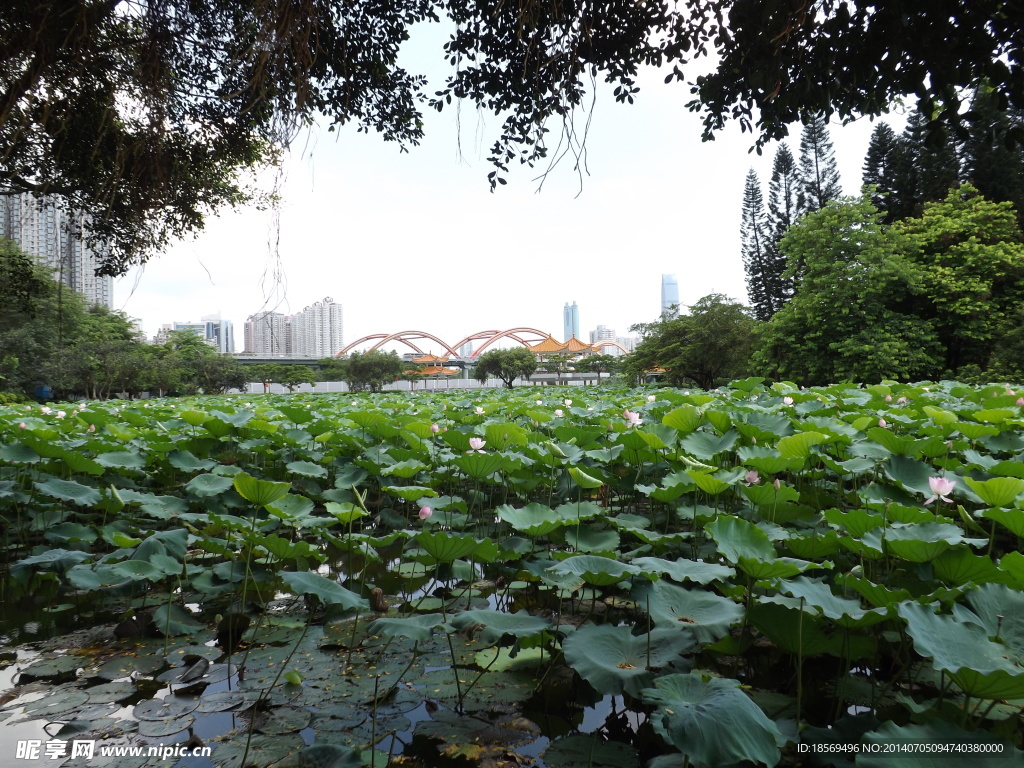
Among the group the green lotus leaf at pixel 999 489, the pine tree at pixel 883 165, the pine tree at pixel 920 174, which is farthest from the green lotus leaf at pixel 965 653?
the pine tree at pixel 883 165

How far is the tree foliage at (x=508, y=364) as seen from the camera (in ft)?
109

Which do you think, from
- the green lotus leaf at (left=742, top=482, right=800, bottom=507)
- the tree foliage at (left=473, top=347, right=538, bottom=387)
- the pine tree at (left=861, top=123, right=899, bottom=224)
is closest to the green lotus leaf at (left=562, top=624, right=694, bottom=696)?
the green lotus leaf at (left=742, top=482, right=800, bottom=507)

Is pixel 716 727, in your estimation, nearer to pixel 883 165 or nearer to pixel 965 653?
pixel 965 653

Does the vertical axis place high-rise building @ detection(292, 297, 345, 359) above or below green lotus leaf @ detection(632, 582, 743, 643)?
above

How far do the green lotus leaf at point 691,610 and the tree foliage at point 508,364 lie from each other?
3104cm

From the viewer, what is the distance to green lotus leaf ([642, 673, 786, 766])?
2.47ft

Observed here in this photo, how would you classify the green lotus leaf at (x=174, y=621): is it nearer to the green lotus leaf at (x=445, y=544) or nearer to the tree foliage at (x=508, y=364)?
the green lotus leaf at (x=445, y=544)

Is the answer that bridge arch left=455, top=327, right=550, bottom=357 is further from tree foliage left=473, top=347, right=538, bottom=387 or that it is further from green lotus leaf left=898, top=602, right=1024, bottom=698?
green lotus leaf left=898, top=602, right=1024, bottom=698

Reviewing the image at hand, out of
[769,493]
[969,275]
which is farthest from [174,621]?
[969,275]

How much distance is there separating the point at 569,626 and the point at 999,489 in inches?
46.3

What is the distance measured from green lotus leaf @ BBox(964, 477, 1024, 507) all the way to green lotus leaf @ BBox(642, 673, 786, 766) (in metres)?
0.99

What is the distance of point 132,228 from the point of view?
431 centimetres

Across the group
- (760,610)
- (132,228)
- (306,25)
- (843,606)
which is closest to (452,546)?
(760,610)

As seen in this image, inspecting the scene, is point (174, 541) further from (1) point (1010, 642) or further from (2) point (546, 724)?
(1) point (1010, 642)
